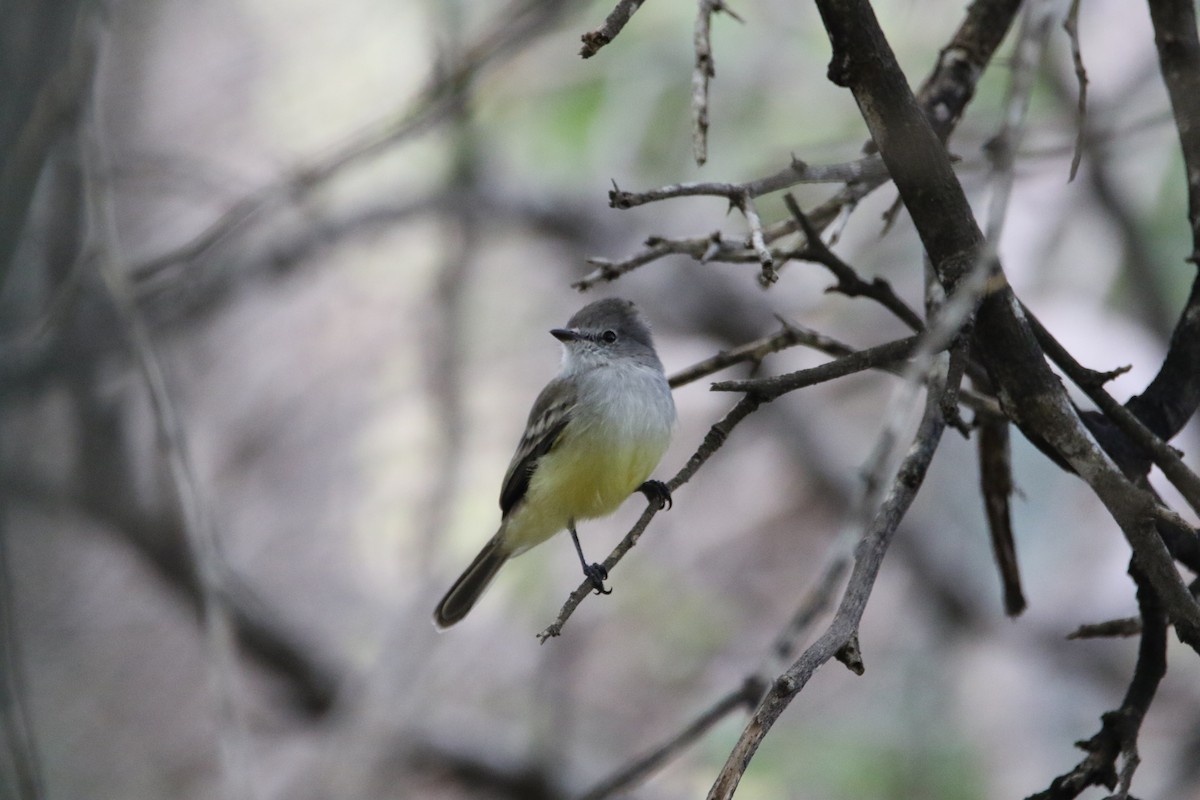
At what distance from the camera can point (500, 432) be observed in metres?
8.98

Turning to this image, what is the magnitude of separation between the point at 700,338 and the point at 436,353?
5.81 feet

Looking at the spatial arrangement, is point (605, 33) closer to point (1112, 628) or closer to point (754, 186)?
point (754, 186)

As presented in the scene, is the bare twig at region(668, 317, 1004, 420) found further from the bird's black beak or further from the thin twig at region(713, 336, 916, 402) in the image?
the bird's black beak

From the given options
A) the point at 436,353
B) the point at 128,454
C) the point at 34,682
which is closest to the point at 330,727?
the point at 34,682

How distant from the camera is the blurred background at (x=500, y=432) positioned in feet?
20.7

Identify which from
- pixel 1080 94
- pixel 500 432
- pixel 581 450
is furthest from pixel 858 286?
pixel 500 432

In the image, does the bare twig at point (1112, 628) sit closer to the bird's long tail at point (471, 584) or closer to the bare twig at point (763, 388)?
the bare twig at point (763, 388)

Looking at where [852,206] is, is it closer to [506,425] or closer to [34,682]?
[34,682]

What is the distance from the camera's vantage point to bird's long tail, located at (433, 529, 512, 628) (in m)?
4.32

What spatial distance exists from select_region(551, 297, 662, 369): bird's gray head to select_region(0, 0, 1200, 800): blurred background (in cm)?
113

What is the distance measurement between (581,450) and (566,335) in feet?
1.92

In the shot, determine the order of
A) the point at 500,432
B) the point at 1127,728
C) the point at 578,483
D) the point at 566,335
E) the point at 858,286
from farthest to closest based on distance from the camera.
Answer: the point at 500,432 < the point at 566,335 < the point at 578,483 < the point at 858,286 < the point at 1127,728

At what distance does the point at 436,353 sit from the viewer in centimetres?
788

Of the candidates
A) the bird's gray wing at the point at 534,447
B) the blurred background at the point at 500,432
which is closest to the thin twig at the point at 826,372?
the bird's gray wing at the point at 534,447
